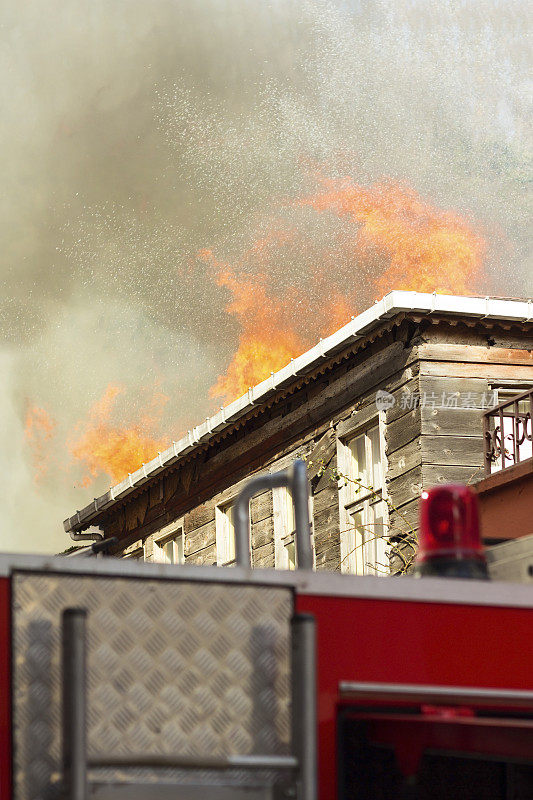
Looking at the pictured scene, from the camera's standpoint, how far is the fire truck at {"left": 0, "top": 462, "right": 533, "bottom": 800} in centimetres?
321

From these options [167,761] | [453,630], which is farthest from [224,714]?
[453,630]

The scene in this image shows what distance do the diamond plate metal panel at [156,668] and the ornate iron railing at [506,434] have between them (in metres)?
8.57

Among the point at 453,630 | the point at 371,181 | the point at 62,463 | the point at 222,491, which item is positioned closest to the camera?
the point at 453,630

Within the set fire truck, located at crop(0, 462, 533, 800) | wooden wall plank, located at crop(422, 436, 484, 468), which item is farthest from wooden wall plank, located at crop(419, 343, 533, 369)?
fire truck, located at crop(0, 462, 533, 800)

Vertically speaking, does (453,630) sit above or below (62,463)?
below

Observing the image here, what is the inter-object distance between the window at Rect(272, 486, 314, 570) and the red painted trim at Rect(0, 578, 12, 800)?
1358 cm

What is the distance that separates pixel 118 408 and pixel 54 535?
3262 centimetres

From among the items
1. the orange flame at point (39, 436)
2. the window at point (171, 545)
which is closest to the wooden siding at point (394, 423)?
the window at point (171, 545)

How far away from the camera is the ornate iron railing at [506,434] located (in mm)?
12273

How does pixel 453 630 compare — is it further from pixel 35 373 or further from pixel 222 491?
pixel 35 373

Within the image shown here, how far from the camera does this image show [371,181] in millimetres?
48000

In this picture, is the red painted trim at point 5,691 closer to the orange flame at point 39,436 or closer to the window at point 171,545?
the window at point 171,545

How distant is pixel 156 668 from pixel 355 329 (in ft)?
38.4

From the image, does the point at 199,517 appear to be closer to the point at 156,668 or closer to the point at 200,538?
the point at 200,538
